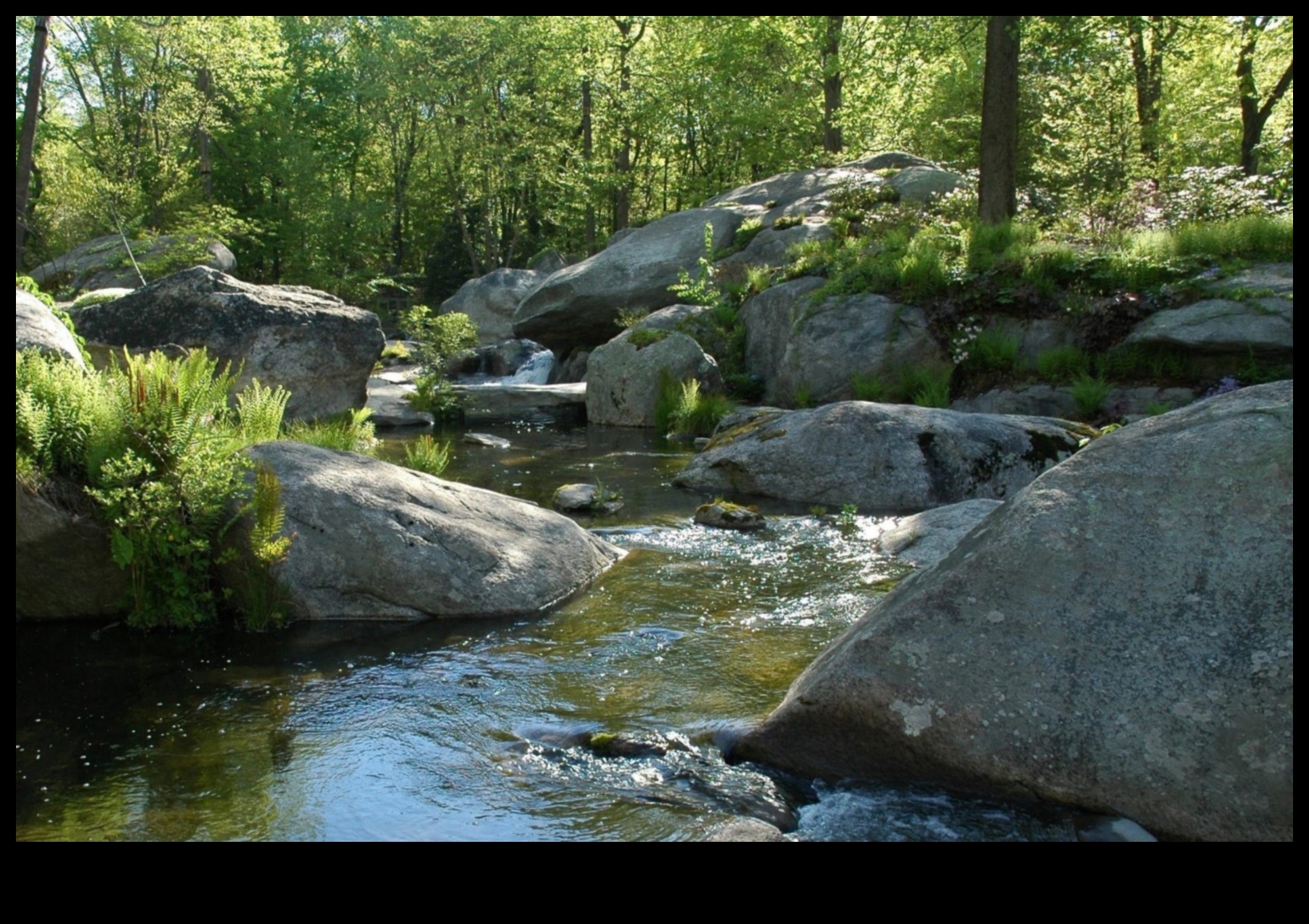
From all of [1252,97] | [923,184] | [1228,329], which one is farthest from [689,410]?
[1252,97]

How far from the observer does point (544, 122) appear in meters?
40.0

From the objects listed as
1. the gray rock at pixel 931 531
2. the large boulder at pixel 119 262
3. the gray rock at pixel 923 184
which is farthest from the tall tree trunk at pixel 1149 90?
the large boulder at pixel 119 262

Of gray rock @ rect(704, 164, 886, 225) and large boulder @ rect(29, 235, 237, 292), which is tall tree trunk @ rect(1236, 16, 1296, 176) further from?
large boulder @ rect(29, 235, 237, 292)

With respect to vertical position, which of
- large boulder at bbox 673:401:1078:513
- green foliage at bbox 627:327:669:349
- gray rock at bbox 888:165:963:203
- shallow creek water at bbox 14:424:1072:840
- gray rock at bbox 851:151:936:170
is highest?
gray rock at bbox 851:151:936:170

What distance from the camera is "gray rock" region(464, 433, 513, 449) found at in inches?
576

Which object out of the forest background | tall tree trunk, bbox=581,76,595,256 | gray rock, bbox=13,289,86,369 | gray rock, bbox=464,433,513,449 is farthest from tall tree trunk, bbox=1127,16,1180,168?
gray rock, bbox=13,289,86,369

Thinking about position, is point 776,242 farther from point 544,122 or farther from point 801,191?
point 544,122

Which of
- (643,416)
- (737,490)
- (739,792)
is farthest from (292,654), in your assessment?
(643,416)

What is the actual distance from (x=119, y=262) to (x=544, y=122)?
2324cm

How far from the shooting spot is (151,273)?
20.4 m

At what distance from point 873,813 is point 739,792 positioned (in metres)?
0.56

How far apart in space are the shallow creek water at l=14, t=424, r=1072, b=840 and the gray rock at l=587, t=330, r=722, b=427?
886 centimetres

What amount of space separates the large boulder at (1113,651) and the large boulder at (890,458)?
6.05m

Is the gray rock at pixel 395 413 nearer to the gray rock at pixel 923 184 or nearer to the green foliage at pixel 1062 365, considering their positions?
the green foliage at pixel 1062 365
